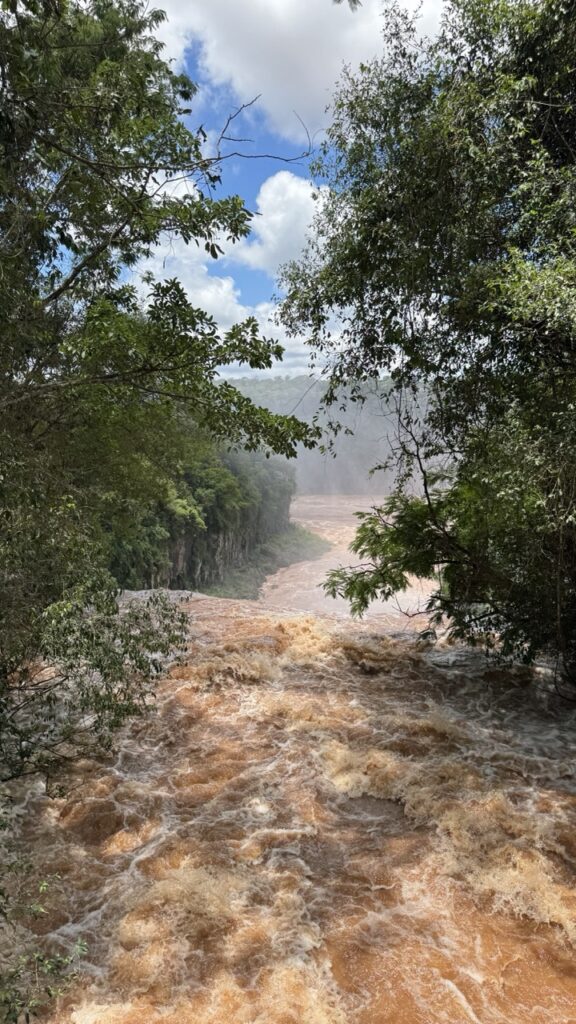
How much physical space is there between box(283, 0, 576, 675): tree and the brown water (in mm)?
1934

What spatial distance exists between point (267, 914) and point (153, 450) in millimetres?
9733

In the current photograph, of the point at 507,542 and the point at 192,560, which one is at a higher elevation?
the point at 507,542

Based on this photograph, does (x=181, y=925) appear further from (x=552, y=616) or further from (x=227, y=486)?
(x=227, y=486)

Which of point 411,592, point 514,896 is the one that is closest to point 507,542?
point 514,896

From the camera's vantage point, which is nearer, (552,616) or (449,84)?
(449,84)

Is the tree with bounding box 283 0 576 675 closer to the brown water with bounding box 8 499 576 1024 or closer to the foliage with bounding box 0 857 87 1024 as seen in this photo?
the brown water with bounding box 8 499 576 1024

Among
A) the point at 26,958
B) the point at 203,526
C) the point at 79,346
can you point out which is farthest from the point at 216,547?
the point at 26,958

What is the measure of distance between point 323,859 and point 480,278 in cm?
572

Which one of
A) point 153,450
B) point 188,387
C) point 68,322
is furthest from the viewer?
point 153,450

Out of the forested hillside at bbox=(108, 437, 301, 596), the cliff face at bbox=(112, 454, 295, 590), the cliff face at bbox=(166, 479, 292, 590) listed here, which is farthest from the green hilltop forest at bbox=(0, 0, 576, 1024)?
the cliff face at bbox=(166, 479, 292, 590)

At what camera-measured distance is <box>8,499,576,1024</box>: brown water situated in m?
3.78

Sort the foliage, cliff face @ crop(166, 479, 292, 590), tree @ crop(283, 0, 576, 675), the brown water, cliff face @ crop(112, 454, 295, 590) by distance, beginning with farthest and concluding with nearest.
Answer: cliff face @ crop(166, 479, 292, 590) < cliff face @ crop(112, 454, 295, 590) < tree @ crop(283, 0, 576, 675) < the brown water < the foliage

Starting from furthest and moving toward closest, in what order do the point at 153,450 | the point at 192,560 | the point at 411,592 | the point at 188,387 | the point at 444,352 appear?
the point at 192,560 → the point at 411,592 → the point at 153,450 → the point at 444,352 → the point at 188,387

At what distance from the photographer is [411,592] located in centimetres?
2961
